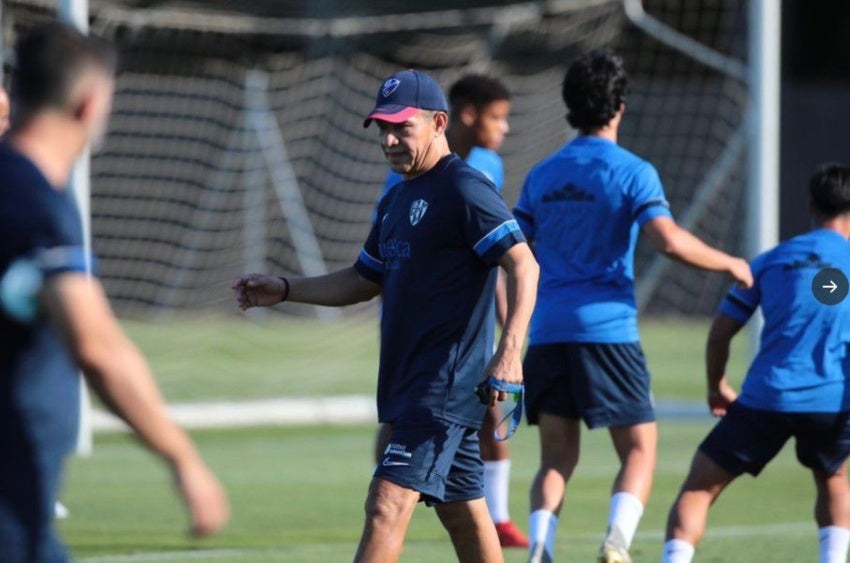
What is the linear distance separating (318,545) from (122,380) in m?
5.13

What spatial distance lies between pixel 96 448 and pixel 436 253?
8.86 m

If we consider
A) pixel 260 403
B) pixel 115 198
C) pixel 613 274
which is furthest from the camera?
pixel 115 198

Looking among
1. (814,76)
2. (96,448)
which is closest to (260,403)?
(96,448)

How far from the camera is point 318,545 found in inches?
340

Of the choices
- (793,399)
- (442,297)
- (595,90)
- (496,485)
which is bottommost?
(496,485)

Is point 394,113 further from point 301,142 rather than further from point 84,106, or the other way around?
point 301,142

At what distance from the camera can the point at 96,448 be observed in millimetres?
14109

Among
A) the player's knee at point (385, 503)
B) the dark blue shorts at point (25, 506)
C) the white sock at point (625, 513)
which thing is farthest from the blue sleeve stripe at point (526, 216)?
the dark blue shorts at point (25, 506)

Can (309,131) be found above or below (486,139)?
above

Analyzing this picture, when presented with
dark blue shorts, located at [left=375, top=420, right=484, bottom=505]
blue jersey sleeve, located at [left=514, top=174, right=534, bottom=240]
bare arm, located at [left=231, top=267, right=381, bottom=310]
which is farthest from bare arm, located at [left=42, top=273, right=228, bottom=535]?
blue jersey sleeve, located at [left=514, top=174, right=534, bottom=240]

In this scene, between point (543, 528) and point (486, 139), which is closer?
point (543, 528)

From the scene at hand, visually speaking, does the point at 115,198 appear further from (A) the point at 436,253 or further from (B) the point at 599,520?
(A) the point at 436,253

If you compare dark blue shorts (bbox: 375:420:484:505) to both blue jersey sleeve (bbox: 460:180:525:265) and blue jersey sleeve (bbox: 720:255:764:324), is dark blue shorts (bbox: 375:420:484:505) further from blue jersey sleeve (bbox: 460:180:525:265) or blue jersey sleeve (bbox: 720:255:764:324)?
blue jersey sleeve (bbox: 720:255:764:324)

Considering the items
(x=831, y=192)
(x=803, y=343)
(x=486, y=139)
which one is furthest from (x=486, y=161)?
(x=803, y=343)
